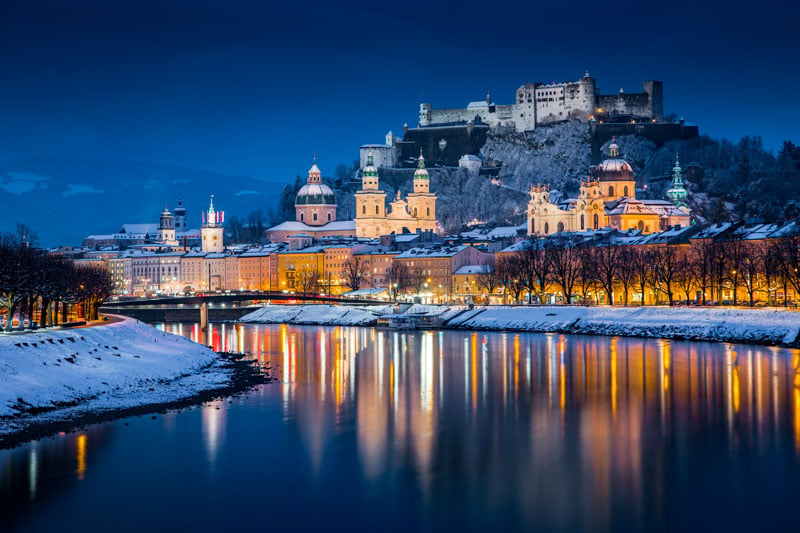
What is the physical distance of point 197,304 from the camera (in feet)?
269

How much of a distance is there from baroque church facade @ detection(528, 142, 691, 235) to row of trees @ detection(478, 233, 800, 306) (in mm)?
20266

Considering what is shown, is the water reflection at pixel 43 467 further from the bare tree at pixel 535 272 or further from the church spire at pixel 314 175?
the church spire at pixel 314 175

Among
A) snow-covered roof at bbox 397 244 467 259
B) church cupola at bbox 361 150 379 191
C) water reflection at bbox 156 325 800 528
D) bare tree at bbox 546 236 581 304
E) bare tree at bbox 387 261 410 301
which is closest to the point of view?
water reflection at bbox 156 325 800 528

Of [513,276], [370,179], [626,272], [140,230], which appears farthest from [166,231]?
[626,272]

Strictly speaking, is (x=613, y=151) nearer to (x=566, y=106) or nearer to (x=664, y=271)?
(x=566, y=106)

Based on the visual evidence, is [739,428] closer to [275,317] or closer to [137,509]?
[137,509]

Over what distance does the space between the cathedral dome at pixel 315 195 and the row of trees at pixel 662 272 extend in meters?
58.4

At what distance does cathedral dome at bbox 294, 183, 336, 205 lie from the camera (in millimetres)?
147125

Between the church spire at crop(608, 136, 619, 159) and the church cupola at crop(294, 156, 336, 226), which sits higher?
the church spire at crop(608, 136, 619, 159)

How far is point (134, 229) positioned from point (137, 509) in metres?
180

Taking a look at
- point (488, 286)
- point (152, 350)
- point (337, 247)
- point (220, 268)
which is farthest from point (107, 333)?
point (220, 268)

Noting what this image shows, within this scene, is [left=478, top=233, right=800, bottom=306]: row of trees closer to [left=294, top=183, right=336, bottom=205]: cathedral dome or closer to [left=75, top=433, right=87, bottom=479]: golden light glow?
[left=75, top=433, right=87, bottom=479]: golden light glow

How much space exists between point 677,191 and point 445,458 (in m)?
99.5

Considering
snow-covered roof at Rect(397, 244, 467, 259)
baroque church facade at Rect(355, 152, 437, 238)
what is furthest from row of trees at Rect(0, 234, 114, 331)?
baroque church facade at Rect(355, 152, 437, 238)
